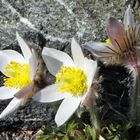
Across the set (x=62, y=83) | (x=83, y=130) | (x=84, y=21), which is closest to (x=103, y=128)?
(x=83, y=130)

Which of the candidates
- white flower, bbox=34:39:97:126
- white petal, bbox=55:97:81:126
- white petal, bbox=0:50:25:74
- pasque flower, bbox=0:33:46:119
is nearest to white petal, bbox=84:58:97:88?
white flower, bbox=34:39:97:126

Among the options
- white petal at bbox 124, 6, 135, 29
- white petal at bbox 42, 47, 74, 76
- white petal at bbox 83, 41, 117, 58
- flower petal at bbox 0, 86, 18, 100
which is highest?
white petal at bbox 124, 6, 135, 29

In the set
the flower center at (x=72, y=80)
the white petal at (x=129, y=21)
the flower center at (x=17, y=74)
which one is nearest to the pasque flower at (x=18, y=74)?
the flower center at (x=17, y=74)

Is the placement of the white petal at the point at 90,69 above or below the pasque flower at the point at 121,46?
below

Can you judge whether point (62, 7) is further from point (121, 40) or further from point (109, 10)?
point (121, 40)

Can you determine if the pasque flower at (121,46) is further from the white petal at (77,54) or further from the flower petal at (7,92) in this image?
the flower petal at (7,92)

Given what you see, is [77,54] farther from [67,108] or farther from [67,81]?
[67,108]

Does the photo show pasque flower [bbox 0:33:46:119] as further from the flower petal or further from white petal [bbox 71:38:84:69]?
white petal [bbox 71:38:84:69]

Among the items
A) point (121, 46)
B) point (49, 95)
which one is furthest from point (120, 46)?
point (49, 95)
